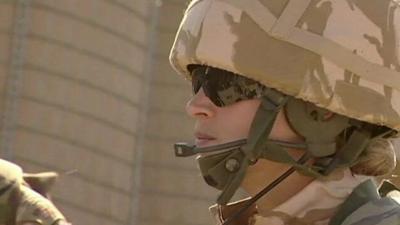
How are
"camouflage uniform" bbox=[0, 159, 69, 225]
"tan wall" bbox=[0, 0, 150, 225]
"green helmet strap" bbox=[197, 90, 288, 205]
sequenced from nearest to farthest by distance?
"green helmet strap" bbox=[197, 90, 288, 205]
"camouflage uniform" bbox=[0, 159, 69, 225]
"tan wall" bbox=[0, 0, 150, 225]

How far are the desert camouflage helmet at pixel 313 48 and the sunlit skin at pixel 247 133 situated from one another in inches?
2.7

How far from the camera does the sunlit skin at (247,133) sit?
253 cm

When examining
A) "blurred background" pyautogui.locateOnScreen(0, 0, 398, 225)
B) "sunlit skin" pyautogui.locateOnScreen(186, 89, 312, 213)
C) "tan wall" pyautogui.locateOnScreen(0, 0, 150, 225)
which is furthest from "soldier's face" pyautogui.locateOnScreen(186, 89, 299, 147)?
"tan wall" pyautogui.locateOnScreen(0, 0, 150, 225)

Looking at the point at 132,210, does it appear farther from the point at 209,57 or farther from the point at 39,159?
the point at 209,57

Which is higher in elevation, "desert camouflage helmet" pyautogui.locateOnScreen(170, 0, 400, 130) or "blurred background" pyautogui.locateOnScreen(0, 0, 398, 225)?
"desert camouflage helmet" pyautogui.locateOnScreen(170, 0, 400, 130)

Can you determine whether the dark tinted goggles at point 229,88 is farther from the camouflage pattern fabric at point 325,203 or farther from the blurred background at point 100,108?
the blurred background at point 100,108

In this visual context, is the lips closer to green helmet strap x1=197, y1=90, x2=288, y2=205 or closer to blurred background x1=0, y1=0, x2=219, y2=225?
green helmet strap x1=197, y1=90, x2=288, y2=205

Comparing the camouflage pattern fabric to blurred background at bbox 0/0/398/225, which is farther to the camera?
blurred background at bbox 0/0/398/225

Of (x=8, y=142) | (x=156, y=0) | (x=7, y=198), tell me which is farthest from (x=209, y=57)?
(x=156, y=0)

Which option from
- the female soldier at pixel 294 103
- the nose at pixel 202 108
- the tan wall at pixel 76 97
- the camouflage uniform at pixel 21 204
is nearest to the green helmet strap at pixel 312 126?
the female soldier at pixel 294 103

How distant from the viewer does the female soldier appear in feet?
8.24

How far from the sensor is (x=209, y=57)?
2.54m

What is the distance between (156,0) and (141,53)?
0.69 meters

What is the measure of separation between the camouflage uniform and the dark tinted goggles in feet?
4.83
